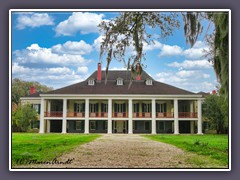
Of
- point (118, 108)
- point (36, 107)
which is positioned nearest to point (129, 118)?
point (118, 108)

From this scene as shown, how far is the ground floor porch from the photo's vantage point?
417 inches

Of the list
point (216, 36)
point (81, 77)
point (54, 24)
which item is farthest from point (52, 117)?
point (216, 36)

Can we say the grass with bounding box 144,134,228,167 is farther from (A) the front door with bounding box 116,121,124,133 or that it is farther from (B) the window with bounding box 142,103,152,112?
(B) the window with bounding box 142,103,152,112

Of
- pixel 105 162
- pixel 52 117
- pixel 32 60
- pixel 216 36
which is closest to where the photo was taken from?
pixel 216 36

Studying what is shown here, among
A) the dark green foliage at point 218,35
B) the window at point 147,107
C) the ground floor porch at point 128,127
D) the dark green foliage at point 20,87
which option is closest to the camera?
the dark green foliage at point 218,35

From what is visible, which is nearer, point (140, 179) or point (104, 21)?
point (140, 179)

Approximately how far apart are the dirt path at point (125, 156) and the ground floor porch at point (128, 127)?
1.33m

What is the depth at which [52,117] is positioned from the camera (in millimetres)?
11695

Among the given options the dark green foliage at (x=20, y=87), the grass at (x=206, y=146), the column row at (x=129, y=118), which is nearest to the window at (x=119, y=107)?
the column row at (x=129, y=118)

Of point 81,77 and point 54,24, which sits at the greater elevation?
point 54,24

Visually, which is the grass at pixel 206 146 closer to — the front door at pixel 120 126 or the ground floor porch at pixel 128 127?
the ground floor porch at pixel 128 127

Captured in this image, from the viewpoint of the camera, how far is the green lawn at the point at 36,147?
7.28m
